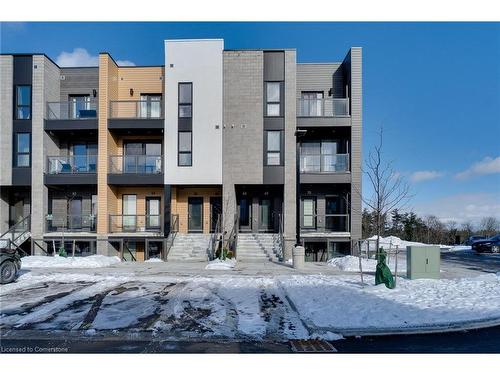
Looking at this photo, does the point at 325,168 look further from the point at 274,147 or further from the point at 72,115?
the point at 72,115

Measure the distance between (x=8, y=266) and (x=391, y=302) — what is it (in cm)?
1239

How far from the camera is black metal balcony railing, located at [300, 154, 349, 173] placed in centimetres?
1953

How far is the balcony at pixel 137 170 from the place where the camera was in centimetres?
2000

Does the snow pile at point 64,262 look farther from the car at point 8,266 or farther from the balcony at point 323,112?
the balcony at point 323,112

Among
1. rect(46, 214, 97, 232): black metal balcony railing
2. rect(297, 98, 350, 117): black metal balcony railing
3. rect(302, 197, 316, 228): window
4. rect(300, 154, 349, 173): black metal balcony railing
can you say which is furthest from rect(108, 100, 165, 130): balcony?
rect(302, 197, 316, 228): window

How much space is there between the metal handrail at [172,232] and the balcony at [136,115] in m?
5.62

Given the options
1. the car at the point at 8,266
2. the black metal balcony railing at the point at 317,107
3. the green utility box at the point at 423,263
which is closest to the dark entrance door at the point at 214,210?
the black metal balcony railing at the point at 317,107

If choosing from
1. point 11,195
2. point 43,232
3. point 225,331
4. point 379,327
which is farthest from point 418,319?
point 11,195

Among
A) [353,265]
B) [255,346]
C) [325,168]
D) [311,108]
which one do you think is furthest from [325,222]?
[255,346]

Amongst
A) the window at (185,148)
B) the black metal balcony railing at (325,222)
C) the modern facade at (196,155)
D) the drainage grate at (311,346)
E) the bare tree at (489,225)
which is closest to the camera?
the drainage grate at (311,346)

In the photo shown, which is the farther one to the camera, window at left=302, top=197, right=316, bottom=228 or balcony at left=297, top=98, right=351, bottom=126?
window at left=302, top=197, right=316, bottom=228

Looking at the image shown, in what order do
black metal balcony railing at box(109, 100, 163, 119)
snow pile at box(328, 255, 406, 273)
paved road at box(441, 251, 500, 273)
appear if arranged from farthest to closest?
black metal balcony railing at box(109, 100, 163, 119)
paved road at box(441, 251, 500, 273)
snow pile at box(328, 255, 406, 273)

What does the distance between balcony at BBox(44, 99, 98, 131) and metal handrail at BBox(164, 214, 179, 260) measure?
7220 mm

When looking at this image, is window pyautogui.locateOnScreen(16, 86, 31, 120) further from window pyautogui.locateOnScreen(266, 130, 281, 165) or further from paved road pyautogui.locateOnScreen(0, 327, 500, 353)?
paved road pyautogui.locateOnScreen(0, 327, 500, 353)
